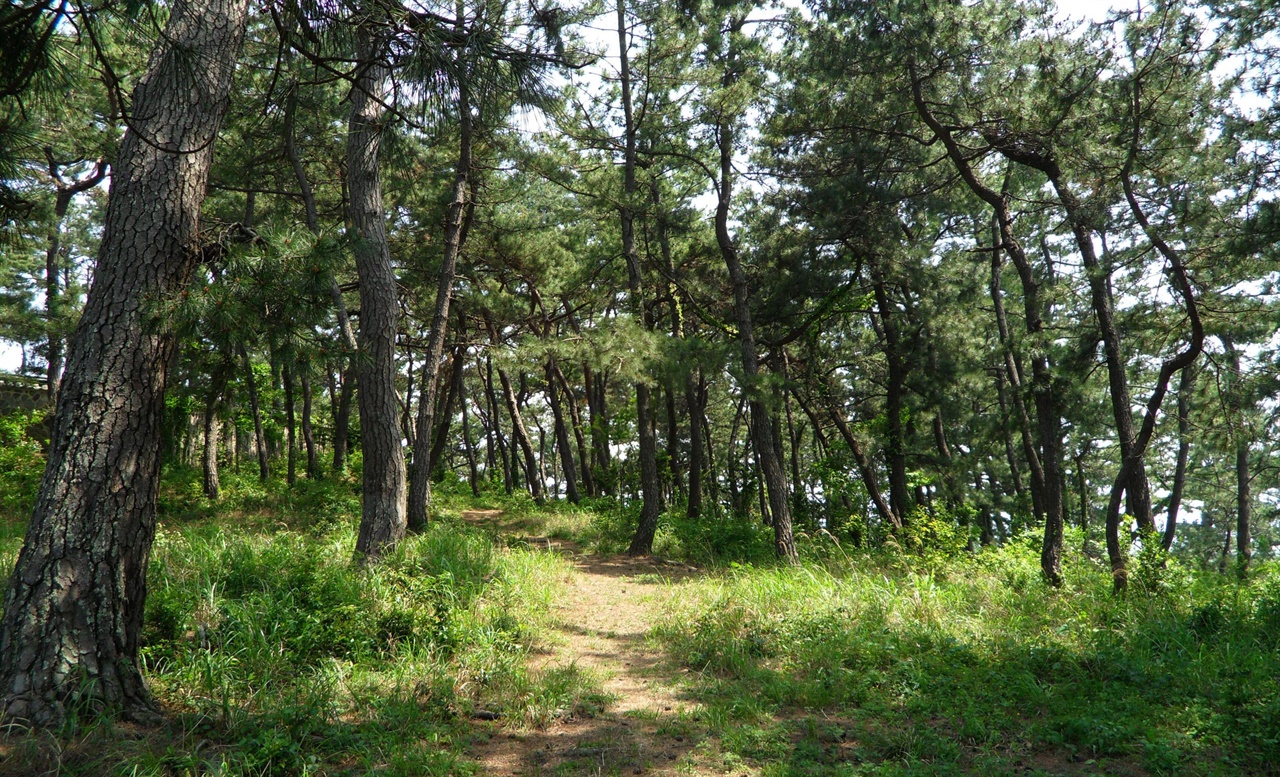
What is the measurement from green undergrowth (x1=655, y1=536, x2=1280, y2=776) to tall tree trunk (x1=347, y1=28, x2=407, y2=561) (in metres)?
3.33

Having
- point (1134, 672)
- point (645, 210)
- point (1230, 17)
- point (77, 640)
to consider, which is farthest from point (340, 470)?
point (1230, 17)

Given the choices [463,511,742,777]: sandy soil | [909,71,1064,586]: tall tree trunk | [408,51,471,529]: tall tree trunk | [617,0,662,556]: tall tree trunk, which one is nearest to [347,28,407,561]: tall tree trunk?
[408,51,471,529]: tall tree trunk

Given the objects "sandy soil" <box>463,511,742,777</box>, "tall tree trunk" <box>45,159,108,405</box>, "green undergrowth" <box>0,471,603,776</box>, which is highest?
"tall tree trunk" <box>45,159,108,405</box>

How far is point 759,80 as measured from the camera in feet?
35.2

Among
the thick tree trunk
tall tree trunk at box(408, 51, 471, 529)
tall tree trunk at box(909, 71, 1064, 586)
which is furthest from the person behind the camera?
tall tree trunk at box(408, 51, 471, 529)

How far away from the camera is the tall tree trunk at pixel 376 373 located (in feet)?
24.8

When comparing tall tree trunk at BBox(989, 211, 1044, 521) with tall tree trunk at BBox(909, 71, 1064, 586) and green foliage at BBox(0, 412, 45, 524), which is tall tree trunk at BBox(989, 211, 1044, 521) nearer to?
tall tree trunk at BBox(909, 71, 1064, 586)

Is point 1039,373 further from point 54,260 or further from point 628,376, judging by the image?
point 54,260

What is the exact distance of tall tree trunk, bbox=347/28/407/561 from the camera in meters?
7.57

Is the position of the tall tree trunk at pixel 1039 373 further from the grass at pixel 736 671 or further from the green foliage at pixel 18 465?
the green foliage at pixel 18 465

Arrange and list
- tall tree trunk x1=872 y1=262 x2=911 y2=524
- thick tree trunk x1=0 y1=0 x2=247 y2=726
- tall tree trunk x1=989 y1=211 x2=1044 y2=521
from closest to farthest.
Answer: thick tree trunk x1=0 y1=0 x2=247 y2=726, tall tree trunk x1=989 y1=211 x2=1044 y2=521, tall tree trunk x1=872 y1=262 x2=911 y2=524

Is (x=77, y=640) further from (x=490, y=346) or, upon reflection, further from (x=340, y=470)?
(x=340, y=470)

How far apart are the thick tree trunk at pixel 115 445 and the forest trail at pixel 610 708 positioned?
2181 mm

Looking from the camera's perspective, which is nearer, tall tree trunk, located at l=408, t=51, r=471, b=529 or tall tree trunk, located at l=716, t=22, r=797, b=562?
tall tree trunk, located at l=408, t=51, r=471, b=529
